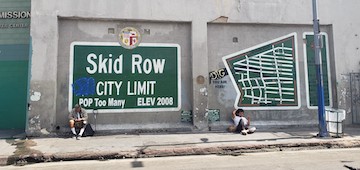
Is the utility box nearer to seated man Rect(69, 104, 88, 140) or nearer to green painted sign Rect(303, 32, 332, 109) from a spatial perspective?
green painted sign Rect(303, 32, 332, 109)

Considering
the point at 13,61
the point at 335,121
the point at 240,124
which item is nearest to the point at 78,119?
the point at 13,61

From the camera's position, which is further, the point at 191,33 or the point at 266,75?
the point at 266,75

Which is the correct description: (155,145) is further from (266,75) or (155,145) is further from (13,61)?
(13,61)

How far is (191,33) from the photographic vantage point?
443 inches

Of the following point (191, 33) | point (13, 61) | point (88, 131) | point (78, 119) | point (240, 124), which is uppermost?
point (191, 33)

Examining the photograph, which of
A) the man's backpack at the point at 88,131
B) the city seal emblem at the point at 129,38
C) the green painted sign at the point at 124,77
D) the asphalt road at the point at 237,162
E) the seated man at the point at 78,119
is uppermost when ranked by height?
the city seal emblem at the point at 129,38

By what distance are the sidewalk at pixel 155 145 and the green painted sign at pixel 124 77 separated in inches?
53.5

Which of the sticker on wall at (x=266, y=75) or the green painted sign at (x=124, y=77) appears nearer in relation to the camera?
the green painted sign at (x=124, y=77)

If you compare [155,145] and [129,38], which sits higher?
[129,38]

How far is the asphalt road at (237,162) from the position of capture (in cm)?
641

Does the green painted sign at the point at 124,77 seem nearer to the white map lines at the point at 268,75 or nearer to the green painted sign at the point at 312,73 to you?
the white map lines at the point at 268,75

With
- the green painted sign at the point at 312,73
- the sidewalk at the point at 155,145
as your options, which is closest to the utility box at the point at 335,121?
the sidewalk at the point at 155,145

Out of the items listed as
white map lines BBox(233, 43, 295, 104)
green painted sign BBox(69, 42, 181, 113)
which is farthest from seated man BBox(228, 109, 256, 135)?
green painted sign BBox(69, 42, 181, 113)

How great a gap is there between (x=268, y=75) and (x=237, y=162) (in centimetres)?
567
